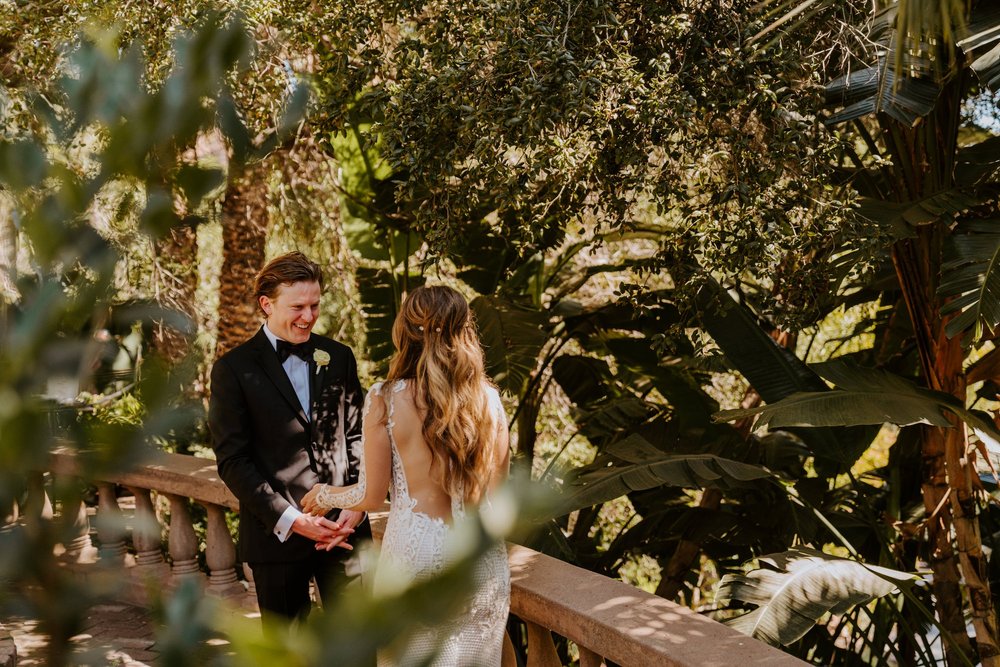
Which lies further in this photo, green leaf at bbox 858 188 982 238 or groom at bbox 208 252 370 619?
green leaf at bbox 858 188 982 238

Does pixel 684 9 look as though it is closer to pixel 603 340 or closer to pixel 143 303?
pixel 603 340

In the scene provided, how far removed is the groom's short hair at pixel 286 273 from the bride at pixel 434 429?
605 millimetres

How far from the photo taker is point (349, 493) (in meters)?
3.35

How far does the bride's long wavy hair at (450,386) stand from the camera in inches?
121

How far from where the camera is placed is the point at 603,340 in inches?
292

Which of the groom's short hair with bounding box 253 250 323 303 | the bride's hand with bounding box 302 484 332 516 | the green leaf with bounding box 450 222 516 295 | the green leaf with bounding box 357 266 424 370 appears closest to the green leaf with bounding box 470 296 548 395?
the green leaf with bounding box 450 222 516 295

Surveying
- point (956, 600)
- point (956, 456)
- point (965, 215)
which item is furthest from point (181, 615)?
point (965, 215)

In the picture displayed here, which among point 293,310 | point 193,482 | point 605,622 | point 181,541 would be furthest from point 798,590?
point 181,541

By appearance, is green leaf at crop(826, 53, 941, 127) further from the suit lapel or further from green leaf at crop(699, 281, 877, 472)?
the suit lapel

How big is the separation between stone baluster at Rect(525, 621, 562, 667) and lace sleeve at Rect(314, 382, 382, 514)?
86 cm

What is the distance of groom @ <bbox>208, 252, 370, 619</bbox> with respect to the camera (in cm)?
357

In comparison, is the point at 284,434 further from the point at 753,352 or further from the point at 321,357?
the point at 753,352

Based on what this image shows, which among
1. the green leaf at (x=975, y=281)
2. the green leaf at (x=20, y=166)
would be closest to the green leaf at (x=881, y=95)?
the green leaf at (x=975, y=281)

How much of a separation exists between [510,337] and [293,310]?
283 centimetres
